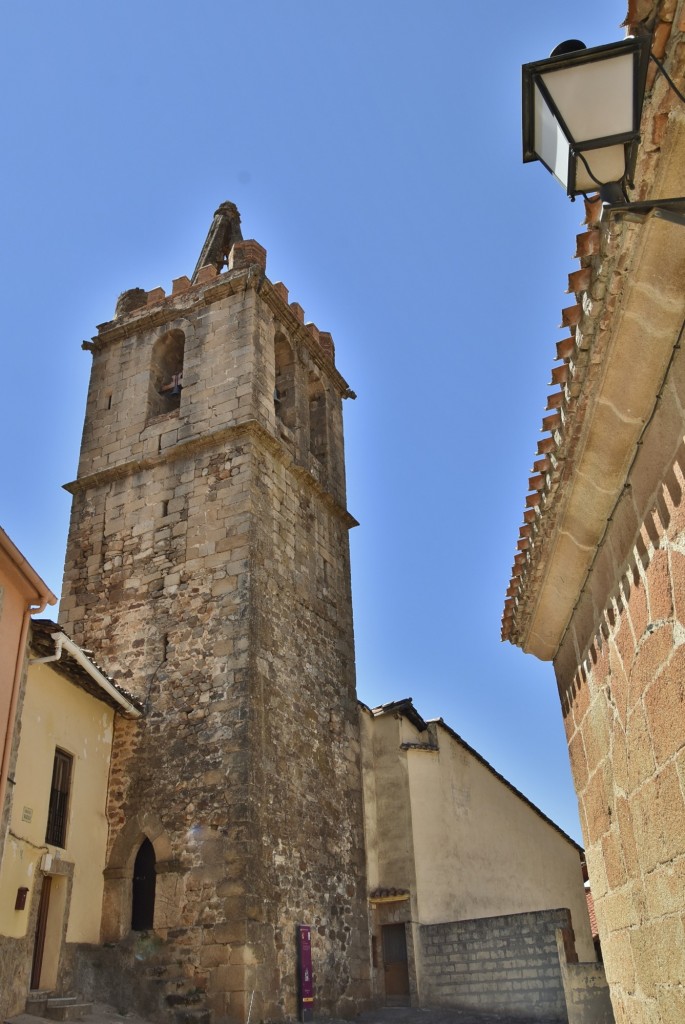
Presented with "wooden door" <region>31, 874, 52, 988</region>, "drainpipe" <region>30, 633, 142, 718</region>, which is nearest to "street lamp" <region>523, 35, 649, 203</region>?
"drainpipe" <region>30, 633, 142, 718</region>

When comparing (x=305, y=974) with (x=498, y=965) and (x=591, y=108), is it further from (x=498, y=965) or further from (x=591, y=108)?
(x=591, y=108)

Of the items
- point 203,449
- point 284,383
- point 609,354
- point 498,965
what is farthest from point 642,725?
point 284,383

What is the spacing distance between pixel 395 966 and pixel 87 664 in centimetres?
696

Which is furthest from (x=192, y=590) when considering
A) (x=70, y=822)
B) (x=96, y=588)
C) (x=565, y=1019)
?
(x=565, y=1019)

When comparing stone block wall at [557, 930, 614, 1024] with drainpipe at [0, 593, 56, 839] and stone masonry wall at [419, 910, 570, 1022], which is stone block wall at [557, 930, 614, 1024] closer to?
stone masonry wall at [419, 910, 570, 1022]

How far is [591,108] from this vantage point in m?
2.40

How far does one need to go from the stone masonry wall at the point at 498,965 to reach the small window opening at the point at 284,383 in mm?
8220

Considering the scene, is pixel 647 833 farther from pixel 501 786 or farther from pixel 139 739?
pixel 501 786

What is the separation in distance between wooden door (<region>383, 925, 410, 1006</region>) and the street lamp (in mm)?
12765

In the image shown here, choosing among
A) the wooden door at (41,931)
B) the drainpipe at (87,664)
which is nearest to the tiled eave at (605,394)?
the drainpipe at (87,664)

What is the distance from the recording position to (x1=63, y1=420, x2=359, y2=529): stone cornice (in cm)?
1278

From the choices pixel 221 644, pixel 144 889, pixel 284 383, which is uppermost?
pixel 284 383

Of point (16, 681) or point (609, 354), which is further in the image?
point (16, 681)

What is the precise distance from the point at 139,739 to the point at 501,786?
807cm
